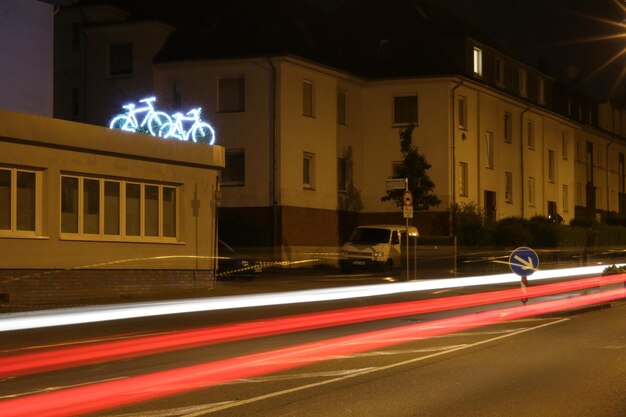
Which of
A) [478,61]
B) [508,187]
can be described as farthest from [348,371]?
[508,187]

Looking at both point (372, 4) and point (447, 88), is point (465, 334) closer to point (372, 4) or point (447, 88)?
point (447, 88)

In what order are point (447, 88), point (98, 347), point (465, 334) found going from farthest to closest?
point (447, 88) → point (465, 334) → point (98, 347)

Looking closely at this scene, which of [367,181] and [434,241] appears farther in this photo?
[367,181]

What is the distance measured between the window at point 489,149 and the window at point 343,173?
25.9 ft

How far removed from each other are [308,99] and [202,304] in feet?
78.6

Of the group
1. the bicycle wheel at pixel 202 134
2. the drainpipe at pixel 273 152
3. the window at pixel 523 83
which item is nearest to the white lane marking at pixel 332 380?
the bicycle wheel at pixel 202 134

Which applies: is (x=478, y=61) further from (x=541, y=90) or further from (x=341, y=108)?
(x=541, y=90)

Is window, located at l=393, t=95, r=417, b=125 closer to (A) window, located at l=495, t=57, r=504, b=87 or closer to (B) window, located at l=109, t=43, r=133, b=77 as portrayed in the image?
(A) window, located at l=495, t=57, r=504, b=87

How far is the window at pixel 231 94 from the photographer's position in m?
42.4

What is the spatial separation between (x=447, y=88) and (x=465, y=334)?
101ft

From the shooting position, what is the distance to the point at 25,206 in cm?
2481

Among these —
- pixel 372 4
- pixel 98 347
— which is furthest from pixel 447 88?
pixel 98 347

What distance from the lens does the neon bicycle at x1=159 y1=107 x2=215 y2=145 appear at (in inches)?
1358

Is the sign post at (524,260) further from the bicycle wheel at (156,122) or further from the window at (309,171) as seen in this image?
the window at (309,171)
